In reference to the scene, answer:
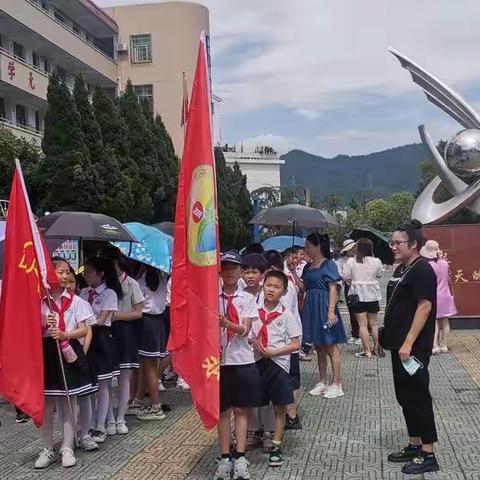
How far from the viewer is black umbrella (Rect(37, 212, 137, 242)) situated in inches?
239

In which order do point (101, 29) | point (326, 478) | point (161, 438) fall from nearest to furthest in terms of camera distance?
point (326, 478), point (161, 438), point (101, 29)

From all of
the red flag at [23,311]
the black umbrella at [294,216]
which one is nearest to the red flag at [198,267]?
the red flag at [23,311]

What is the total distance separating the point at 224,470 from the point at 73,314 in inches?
65.1

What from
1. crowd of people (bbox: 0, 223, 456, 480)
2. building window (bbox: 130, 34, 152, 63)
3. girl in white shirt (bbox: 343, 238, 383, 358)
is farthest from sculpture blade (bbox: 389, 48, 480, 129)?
building window (bbox: 130, 34, 152, 63)

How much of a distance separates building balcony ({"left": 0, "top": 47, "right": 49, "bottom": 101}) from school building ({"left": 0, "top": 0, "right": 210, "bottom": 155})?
4 cm

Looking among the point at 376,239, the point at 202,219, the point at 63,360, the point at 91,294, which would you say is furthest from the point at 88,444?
the point at 376,239

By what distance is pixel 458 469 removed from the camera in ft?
16.3

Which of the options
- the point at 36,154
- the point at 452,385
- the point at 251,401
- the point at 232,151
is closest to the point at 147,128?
the point at 36,154

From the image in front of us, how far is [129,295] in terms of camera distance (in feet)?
21.1

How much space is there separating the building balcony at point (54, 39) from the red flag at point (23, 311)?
76.1ft

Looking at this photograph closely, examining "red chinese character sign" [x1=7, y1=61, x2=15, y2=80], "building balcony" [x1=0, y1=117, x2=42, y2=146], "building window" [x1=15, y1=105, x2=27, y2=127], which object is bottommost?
"building balcony" [x1=0, y1=117, x2=42, y2=146]

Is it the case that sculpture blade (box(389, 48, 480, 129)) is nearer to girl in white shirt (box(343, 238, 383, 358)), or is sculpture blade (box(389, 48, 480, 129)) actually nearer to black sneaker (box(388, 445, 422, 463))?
girl in white shirt (box(343, 238, 383, 358))

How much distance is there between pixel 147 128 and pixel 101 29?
16.6m

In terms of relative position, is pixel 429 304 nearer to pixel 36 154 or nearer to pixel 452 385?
pixel 452 385
